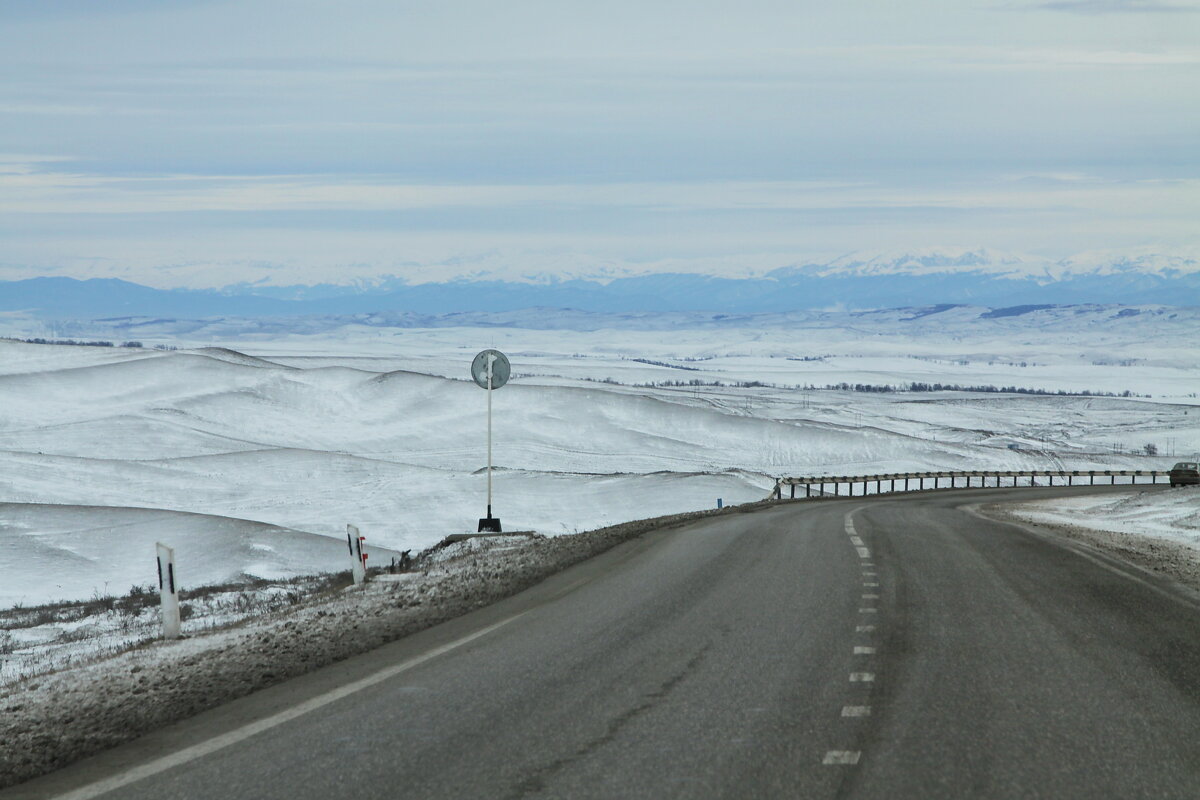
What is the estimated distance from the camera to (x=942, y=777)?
20.0ft

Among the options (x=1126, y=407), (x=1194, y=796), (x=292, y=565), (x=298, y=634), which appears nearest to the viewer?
(x=1194, y=796)

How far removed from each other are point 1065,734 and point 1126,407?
206m

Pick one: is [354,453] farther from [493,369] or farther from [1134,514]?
[493,369]

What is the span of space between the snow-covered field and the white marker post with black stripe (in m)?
25.4

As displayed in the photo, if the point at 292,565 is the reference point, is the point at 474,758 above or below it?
above

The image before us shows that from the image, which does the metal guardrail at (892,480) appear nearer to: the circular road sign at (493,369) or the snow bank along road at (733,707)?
the circular road sign at (493,369)

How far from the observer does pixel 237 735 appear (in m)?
7.16

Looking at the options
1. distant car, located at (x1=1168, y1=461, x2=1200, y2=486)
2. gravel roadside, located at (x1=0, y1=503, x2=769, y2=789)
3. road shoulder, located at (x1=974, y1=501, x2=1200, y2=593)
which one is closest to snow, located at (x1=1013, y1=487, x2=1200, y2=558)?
road shoulder, located at (x1=974, y1=501, x2=1200, y2=593)

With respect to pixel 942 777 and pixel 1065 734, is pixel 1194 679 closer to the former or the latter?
pixel 1065 734

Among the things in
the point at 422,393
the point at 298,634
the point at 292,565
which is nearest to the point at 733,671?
the point at 298,634

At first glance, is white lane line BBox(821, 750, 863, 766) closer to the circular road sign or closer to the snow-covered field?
the circular road sign

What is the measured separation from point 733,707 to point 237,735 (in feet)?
9.43

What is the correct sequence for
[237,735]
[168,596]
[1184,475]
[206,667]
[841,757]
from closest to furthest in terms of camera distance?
[841,757] → [237,735] → [206,667] → [168,596] → [1184,475]

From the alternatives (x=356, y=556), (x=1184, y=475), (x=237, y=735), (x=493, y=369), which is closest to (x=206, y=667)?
(x=237, y=735)
